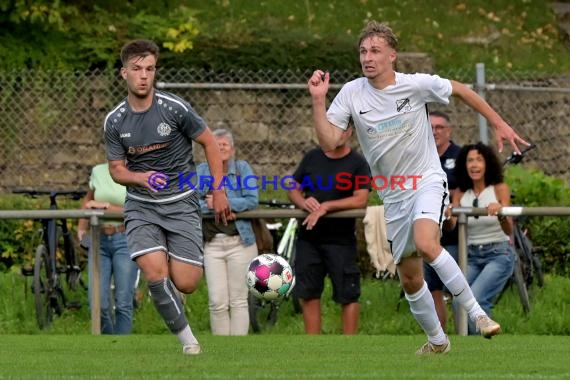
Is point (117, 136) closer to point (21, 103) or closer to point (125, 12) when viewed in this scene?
point (21, 103)

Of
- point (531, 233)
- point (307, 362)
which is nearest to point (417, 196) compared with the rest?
point (307, 362)

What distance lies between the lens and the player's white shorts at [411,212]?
10.4m

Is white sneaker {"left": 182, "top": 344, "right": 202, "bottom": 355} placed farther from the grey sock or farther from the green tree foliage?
the green tree foliage

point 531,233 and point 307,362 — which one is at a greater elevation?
point 531,233

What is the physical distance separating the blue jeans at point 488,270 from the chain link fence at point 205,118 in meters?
4.70

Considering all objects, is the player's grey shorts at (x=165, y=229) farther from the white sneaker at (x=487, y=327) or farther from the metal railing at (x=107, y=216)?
the metal railing at (x=107, y=216)

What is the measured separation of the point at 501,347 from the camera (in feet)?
36.9

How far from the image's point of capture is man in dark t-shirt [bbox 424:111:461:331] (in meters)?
13.8

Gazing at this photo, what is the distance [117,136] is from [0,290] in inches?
208

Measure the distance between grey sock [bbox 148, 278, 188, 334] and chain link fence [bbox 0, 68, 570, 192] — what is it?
7797mm

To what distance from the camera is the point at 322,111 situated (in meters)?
10.4

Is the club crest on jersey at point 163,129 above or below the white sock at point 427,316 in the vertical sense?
above

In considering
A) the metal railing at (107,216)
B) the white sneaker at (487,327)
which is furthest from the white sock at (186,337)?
the metal railing at (107,216)

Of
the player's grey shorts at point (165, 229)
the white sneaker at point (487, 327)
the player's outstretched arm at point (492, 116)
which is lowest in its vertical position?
the white sneaker at point (487, 327)
